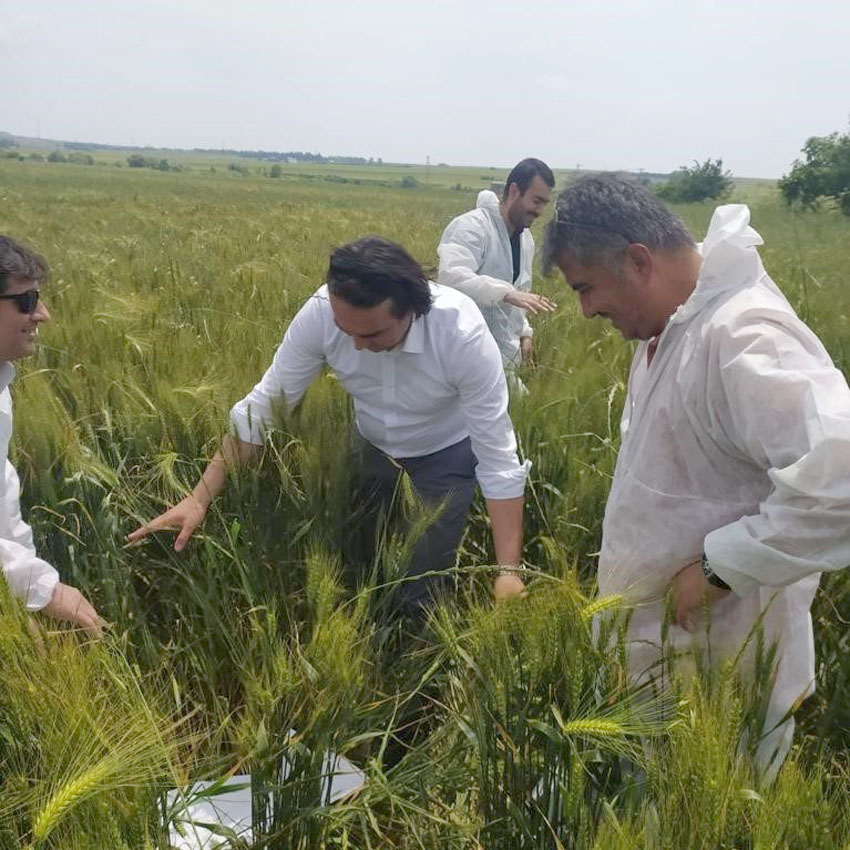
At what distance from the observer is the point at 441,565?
77.6 inches

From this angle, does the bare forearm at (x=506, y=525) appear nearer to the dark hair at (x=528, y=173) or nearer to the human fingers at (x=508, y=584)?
the human fingers at (x=508, y=584)

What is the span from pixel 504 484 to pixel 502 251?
1.71m

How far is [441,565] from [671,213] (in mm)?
1010

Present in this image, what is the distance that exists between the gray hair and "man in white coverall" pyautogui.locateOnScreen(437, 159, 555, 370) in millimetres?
1687

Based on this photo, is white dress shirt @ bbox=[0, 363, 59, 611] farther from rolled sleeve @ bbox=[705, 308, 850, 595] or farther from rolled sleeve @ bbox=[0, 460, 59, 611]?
rolled sleeve @ bbox=[705, 308, 850, 595]

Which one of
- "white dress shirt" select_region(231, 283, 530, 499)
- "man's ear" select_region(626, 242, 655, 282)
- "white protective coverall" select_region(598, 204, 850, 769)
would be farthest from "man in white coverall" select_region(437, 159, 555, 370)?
"man's ear" select_region(626, 242, 655, 282)

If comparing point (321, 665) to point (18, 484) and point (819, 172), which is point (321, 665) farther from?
point (819, 172)

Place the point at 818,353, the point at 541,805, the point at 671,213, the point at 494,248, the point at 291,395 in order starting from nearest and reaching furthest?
the point at 541,805 < the point at 818,353 < the point at 671,213 < the point at 291,395 < the point at 494,248

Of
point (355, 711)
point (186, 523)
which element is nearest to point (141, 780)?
point (355, 711)

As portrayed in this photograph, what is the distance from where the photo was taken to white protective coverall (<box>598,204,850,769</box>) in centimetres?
112

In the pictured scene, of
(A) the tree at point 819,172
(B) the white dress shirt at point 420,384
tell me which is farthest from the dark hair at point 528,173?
(A) the tree at point 819,172

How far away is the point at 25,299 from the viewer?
1.78 meters

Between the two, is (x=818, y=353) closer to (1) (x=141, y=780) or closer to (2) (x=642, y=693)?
(2) (x=642, y=693)

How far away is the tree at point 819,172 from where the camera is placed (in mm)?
27797
